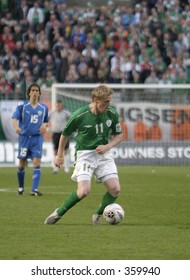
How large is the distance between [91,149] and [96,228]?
3.61ft

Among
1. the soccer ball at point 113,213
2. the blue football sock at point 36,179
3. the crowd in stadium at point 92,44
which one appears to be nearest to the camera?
the soccer ball at point 113,213

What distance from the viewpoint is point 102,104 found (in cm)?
1345

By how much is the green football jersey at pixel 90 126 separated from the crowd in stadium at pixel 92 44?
17.5 m

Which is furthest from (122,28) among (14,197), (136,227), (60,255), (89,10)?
(60,255)

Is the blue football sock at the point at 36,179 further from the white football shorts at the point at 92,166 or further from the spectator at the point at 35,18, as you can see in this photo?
the spectator at the point at 35,18

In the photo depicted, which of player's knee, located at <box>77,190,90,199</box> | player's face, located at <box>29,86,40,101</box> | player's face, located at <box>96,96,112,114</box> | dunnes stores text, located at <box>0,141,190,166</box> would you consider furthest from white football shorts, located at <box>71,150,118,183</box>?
dunnes stores text, located at <box>0,141,190,166</box>

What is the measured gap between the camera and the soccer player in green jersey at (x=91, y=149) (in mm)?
13594

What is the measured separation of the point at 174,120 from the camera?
103 feet

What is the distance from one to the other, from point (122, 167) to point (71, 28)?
6.62m

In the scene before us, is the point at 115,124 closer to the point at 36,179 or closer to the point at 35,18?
the point at 36,179

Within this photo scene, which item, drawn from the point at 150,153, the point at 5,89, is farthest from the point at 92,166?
the point at 5,89

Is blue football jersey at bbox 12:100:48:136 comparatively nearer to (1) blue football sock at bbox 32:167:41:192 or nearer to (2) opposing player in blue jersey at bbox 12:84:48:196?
(2) opposing player in blue jersey at bbox 12:84:48:196

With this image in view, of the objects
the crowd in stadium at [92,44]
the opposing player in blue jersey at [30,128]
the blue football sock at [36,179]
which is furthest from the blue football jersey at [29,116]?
the crowd in stadium at [92,44]

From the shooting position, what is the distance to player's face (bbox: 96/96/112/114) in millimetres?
13344
